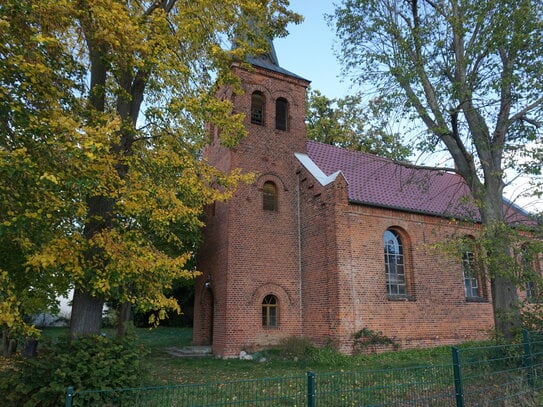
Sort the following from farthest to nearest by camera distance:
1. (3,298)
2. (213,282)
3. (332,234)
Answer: (213,282) < (332,234) < (3,298)

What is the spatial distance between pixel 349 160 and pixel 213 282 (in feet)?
25.2

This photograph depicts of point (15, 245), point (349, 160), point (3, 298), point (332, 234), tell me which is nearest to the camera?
point (3, 298)

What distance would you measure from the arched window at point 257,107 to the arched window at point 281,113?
0.65 metres

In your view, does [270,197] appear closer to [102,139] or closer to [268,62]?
[268,62]

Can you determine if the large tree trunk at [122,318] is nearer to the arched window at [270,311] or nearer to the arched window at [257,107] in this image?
the arched window at [270,311]

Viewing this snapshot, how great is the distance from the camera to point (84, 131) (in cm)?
595

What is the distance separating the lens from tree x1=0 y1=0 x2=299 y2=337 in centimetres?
571

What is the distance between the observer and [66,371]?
669 cm

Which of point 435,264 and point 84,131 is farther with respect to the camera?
point 435,264

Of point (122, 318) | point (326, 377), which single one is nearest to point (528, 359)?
point (326, 377)

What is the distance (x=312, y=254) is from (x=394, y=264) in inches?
120

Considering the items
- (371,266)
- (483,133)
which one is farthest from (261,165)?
(483,133)

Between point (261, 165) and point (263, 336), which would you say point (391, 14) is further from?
point (263, 336)

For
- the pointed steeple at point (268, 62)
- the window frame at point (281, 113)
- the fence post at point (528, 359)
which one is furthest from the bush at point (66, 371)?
the pointed steeple at point (268, 62)
